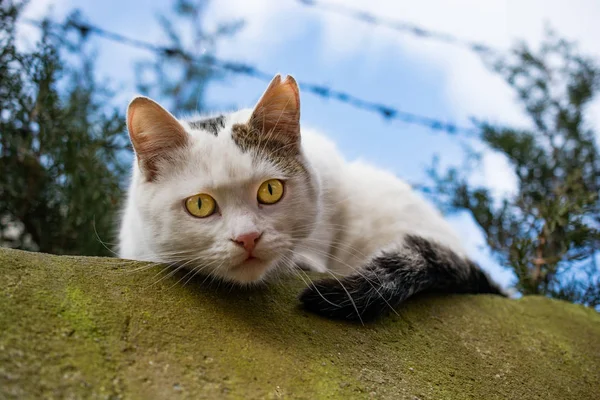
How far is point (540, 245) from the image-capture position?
178cm

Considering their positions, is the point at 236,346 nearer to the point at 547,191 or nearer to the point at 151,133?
the point at 151,133

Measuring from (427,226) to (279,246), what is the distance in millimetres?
740

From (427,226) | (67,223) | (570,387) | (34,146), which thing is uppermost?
(427,226)

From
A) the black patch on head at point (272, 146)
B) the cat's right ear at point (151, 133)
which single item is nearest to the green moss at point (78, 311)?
the cat's right ear at point (151, 133)

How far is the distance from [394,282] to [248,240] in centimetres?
47

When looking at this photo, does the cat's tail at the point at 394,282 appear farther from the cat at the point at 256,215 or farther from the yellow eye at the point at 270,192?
the yellow eye at the point at 270,192

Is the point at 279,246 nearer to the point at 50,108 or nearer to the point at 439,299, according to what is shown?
the point at 439,299

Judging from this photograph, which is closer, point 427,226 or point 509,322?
point 509,322

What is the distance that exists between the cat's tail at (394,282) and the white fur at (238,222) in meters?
0.07

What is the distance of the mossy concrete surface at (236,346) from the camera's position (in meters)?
0.82

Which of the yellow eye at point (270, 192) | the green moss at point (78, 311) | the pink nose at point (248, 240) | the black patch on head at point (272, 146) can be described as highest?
the black patch on head at point (272, 146)

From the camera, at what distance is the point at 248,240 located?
1085 millimetres

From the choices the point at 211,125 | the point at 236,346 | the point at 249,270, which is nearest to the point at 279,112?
the point at 211,125

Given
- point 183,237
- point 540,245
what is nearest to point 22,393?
point 183,237
